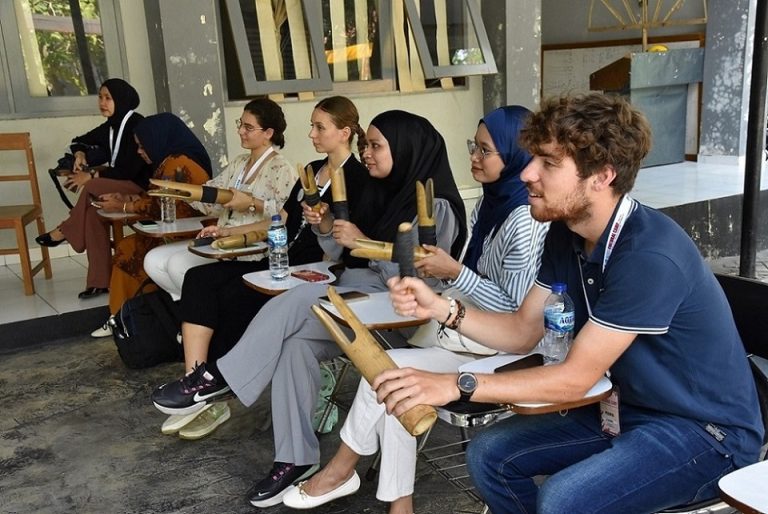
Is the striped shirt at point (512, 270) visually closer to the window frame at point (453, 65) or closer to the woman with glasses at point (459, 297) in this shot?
the woman with glasses at point (459, 297)

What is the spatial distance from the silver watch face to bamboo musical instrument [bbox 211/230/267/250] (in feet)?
5.33

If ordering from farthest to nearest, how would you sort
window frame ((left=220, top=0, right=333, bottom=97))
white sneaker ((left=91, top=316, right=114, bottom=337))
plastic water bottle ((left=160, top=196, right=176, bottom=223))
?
window frame ((left=220, top=0, right=333, bottom=97)) → white sneaker ((left=91, top=316, right=114, bottom=337)) → plastic water bottle ((left=160, top=196, right=176, bottom=223))

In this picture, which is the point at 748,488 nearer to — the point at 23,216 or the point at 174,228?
the point at 174,228

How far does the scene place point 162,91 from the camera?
16.3 ft

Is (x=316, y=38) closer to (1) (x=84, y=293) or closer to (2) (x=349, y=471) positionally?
(1) (x=84, y=293)

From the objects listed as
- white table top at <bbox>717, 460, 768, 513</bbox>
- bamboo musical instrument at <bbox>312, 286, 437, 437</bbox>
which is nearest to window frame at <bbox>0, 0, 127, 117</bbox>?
bamboo musical instrument at <bbox>312, 286, 437, 437</bbox>

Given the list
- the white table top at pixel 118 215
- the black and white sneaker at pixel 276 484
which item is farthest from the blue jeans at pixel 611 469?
the white table top at pixel 118 215

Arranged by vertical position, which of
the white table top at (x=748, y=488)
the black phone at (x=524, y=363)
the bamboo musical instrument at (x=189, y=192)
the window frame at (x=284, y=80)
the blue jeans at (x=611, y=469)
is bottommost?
the blue jeans at (x=611, y=469)

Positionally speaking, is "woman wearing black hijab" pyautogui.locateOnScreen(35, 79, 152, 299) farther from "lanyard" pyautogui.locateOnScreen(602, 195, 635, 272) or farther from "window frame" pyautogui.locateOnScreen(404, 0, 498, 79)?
"lanyard" pyautogui.locateOnScreen(602, 195, 635, 272)

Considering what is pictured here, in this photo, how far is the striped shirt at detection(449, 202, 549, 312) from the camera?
2.17m

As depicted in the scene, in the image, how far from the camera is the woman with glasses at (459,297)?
2082mm

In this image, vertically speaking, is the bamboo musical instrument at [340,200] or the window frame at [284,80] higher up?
the window frame at [284,80]

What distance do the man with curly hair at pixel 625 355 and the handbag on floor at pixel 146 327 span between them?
7.17 feet

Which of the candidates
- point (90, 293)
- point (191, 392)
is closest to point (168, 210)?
point (90, 293)
